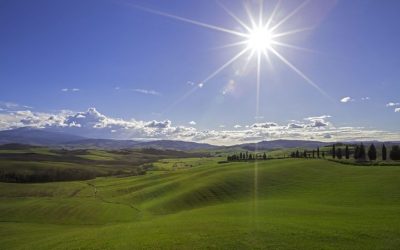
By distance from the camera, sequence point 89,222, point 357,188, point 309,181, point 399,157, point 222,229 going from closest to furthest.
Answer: point 222,229 < point 89,222 < point 357,188 < point 309,181 < point 399,157

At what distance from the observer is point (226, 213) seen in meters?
49.8

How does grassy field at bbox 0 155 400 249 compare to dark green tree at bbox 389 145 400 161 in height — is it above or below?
below

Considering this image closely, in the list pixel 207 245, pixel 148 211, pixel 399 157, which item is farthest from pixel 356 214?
pixel 399 157

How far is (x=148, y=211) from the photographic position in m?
73.4

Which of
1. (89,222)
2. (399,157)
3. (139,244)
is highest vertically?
(399,157)

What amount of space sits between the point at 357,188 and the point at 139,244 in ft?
188

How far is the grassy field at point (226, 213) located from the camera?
97.4 ft

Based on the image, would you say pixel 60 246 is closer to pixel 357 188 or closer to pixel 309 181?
pixel 357 188

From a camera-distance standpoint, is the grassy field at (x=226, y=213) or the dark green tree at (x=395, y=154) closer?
the grassy field at (x=226, y=213)

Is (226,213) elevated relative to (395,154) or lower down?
lower down

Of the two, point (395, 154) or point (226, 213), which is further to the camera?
point (395, 154)

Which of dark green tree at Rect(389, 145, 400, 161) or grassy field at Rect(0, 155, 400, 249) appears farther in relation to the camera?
dark green tree at Rect(389, 145, 400, 161)

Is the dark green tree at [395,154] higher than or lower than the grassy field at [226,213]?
higher

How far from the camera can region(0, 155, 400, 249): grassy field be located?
2969 cm
